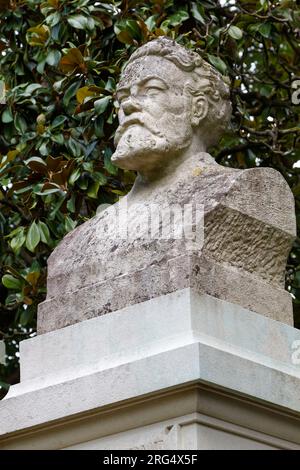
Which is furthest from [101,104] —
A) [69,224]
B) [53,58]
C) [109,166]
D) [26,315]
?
[26,315]

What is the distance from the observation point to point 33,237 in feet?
32.6

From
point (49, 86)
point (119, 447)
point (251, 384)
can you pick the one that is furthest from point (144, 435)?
point (49, 86)

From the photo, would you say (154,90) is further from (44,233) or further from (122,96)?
(44,233)

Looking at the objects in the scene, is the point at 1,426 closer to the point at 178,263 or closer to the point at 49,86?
the point at 178,263

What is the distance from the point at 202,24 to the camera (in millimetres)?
11602

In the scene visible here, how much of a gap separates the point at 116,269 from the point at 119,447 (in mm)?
1028

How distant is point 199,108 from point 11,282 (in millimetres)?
2790

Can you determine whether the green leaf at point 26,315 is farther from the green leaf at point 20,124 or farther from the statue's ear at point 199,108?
the statue's ear at point 199,108

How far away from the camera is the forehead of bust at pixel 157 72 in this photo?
7883mm

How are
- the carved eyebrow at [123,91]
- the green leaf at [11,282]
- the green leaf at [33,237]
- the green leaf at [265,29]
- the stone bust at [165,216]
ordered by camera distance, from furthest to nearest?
the green leaf at [265,29] → the green leaf at [11,282] → the green leaf at [33,237] → the carved eyebrow at [123,91] → the stone bust at [165,216]

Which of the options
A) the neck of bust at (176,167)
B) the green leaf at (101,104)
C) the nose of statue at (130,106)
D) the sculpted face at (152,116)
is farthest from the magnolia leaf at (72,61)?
the neck of bust at (176,167)

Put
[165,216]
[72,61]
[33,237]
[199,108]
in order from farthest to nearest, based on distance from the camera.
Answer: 1. [72,61]
2. [33,237]
3. [199,108]
4. [165,216]

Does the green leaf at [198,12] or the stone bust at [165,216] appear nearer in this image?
the stone bust at [165,216]

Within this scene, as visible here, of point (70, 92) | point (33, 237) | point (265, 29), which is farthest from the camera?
point (265, 29)
